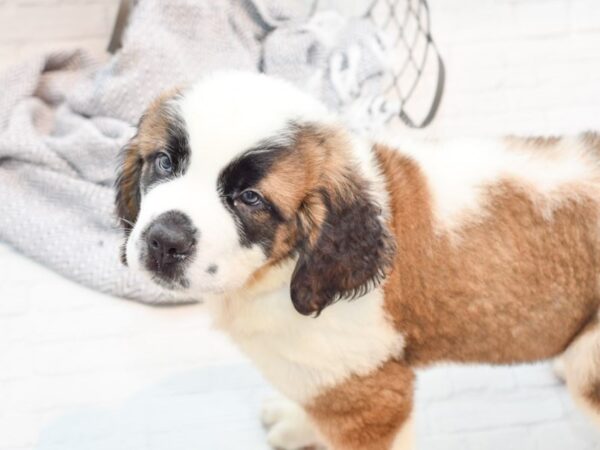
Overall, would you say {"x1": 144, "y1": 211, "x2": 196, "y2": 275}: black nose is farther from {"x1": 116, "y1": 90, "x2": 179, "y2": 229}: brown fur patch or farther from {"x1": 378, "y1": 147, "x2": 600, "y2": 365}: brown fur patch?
{"x1": 378, "y1": 147, "x2": 600, "y2": 365}: brown fur patch

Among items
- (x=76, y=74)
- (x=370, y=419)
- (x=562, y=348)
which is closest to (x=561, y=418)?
(x=562, y=348)

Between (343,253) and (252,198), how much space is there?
0.64 feet

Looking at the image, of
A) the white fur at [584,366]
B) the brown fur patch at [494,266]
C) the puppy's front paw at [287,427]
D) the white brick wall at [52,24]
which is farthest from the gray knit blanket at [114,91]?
the white fur at [584,366]

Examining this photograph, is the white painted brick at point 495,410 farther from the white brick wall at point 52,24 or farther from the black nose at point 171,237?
the white brick wall at point 52,24

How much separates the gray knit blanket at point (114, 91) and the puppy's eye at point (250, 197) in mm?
1068

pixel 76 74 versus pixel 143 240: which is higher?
pixel 143 240

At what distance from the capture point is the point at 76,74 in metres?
2.88

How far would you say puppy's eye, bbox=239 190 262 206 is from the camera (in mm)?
1322

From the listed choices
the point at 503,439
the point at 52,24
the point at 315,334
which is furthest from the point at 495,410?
the point at 52,24

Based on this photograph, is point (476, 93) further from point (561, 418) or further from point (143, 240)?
point (143, 240)

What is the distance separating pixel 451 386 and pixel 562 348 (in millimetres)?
576

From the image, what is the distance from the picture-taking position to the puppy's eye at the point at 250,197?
1.32 m

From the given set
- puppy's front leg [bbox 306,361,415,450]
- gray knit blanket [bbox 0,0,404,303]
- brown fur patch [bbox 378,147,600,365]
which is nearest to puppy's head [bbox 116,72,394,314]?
brown fur patch [bbox 378,147,600,365]

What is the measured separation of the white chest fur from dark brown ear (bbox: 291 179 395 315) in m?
0.09
